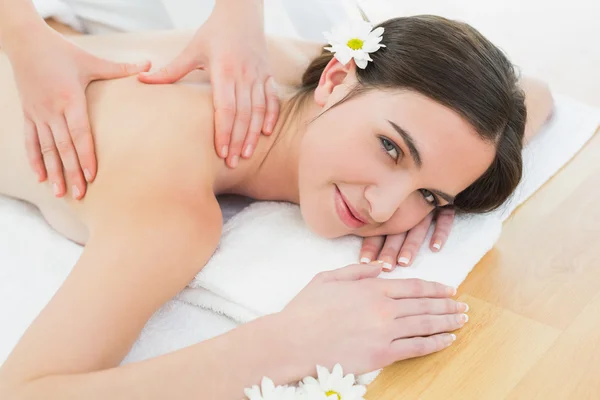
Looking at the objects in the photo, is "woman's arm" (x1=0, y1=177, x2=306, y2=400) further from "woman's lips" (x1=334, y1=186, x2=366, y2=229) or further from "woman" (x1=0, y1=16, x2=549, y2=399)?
"woman's lips" (x1=334, y1=186, x2=366, y2=229)

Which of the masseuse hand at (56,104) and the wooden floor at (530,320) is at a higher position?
the wooden floor at (530,320)

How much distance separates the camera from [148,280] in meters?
1.15

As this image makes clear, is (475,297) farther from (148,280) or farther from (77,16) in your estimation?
(77,16)

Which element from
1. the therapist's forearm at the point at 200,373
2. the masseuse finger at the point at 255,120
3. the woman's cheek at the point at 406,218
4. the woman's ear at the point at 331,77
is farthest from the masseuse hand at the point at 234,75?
the therapist's forearm at the point at 200,373

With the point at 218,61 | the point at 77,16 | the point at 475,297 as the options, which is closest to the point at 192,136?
the point at 218,61

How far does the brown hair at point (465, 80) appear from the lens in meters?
1.30

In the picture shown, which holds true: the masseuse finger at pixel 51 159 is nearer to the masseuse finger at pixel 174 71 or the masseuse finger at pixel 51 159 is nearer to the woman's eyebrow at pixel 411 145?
the masseuse finger at pixel 174 71

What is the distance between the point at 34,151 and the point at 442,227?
808 millimetres

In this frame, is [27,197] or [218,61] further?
[27,197]

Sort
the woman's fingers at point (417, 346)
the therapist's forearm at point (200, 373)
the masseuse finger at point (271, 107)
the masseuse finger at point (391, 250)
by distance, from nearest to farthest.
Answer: the therapist's forearm at point (200, 373) < the woman's fingers at point (417, 346) < the masseuse finger at point (391, 250) < the masseuse finger at point (271, 107)

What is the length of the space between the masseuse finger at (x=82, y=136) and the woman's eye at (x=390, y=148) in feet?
1.71

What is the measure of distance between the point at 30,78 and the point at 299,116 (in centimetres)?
53

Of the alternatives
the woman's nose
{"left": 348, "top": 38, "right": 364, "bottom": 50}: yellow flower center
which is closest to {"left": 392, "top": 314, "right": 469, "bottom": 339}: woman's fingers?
the woman's nose

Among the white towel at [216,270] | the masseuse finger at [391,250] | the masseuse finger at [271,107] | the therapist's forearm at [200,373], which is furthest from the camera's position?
the masseuse finger at [271,107]
